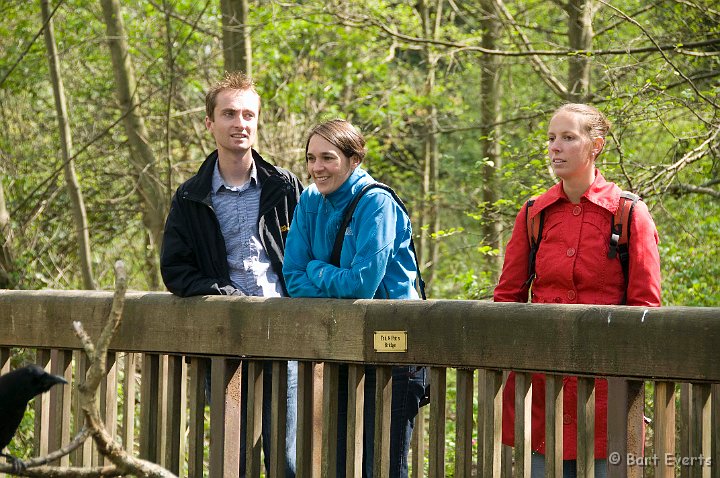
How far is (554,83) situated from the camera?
30.8ft

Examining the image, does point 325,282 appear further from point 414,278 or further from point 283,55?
point 283,55

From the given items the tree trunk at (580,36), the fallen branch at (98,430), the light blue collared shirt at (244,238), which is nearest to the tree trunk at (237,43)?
the tree trunk at (580,36)

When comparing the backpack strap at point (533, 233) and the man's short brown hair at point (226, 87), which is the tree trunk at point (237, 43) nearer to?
the man's short brown hair at point (226, 87)

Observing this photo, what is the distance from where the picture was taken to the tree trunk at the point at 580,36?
27.8 feet

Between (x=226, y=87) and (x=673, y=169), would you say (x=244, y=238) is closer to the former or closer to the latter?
(x=226, y=87)

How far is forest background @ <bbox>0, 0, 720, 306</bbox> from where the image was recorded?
7.66 m

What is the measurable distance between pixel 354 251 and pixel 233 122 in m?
0.92

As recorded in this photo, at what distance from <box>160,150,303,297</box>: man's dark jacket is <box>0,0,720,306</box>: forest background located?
9.89ft

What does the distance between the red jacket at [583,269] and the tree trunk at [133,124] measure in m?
6.15

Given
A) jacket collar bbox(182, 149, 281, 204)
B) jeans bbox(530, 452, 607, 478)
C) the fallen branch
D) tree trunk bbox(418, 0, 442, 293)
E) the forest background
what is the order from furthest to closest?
1. tree trunk bbox(418, 0, 442, 293)
2. the forest background
3. jacket collar bbox(182, 149, 281, 204)
4. jeans bbox(530, 452, 607, 478)
5. the fallen branch

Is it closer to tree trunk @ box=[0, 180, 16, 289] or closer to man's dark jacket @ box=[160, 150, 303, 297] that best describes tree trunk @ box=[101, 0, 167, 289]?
tree trunk @ box=[0, 180, 16, 289]

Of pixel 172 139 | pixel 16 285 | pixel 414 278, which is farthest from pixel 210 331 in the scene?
pixel 172 139

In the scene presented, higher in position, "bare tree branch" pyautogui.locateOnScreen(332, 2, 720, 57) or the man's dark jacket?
"bare tree branch" pyautogui.locateOnScreen(332, 2, 720, 57)

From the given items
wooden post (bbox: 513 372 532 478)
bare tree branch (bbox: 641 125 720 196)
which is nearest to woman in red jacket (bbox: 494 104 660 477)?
wooden post (bbox: 513 372 532 478)
